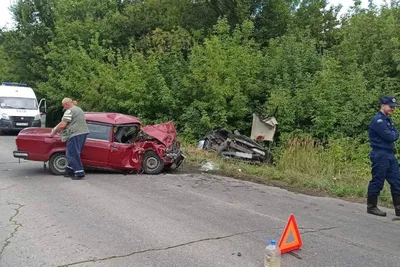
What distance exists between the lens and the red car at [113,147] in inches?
389

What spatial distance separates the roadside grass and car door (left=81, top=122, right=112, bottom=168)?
3004 millimetres

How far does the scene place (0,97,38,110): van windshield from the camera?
2152 cm

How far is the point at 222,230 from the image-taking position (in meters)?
5.94

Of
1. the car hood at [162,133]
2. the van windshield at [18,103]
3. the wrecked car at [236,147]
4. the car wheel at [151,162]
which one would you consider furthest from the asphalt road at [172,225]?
the van windshield at [18,103]

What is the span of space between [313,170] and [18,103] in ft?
53.8

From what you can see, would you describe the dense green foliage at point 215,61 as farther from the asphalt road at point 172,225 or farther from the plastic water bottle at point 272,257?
the plastic water bottle at point 272,257

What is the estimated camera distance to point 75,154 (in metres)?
9.54

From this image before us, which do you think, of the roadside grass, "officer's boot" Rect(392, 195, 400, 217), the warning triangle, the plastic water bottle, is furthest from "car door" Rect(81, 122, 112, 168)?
the plastic water bottle

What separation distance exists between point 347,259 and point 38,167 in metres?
8.57

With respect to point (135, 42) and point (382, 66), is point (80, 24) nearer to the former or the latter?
point (135, 42)

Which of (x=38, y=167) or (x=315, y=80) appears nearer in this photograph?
(x=38, y=167)

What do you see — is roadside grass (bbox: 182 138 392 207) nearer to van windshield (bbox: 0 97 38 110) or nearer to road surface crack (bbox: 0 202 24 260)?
road surface crack (bbox: 0 202 24 260)

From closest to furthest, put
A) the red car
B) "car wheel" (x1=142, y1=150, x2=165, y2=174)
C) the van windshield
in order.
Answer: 1. the red car
2. "car wheel" (x1=142, y1=150, x2=165, y2=174)
3. the van windshield

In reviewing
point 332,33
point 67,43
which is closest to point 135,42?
point 67,43
